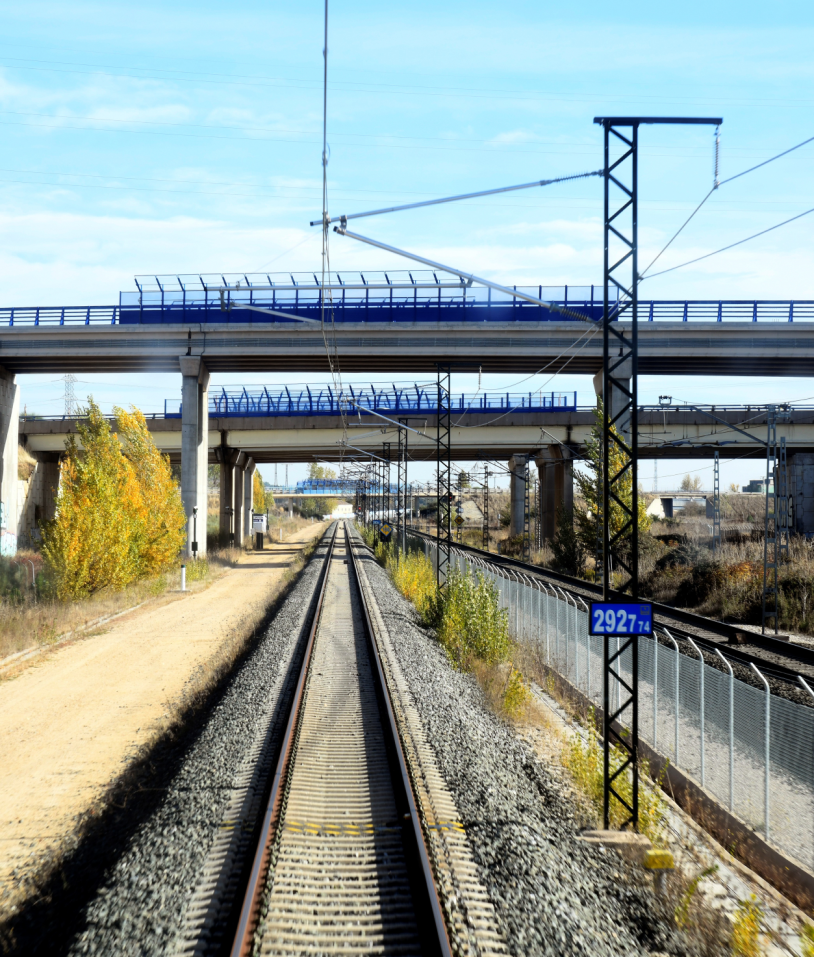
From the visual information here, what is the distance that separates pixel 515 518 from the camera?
68.4 metres

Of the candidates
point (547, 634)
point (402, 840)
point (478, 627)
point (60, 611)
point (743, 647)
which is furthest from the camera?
point (60, 611)

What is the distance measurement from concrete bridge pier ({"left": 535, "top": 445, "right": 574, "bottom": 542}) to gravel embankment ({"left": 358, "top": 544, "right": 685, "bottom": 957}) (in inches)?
1605

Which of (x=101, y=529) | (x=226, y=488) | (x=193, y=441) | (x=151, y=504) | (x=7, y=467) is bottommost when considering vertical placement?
(x=101, y=529)

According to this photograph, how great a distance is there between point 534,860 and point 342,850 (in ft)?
5.82

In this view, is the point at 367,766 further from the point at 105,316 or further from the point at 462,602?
the point at 105,316

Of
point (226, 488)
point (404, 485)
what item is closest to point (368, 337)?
point (404, 485)

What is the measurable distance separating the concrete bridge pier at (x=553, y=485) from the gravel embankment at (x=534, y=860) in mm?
40777

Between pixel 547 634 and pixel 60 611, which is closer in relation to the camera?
pixel 547 634

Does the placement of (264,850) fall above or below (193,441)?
below

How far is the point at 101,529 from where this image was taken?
2361cm

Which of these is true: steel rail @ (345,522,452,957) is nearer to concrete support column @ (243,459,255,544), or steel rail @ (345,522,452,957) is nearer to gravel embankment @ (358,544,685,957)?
gravel embankment @ (358,544,685,957)

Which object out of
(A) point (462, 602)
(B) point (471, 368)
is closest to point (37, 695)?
(A) point (462, 602)

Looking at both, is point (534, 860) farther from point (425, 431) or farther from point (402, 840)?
point (425, 431)

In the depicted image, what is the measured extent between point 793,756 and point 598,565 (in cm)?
2676
